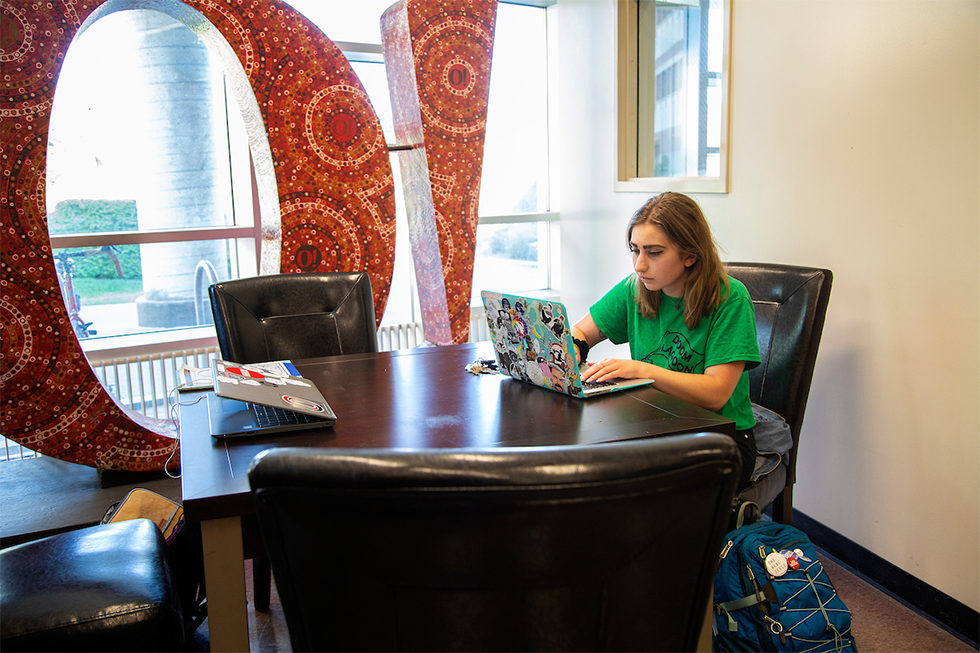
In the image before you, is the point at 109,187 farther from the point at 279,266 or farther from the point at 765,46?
the point at 765,46

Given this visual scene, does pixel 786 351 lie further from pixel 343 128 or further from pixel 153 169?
pixel 153 169

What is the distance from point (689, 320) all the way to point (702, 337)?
5 centimetres

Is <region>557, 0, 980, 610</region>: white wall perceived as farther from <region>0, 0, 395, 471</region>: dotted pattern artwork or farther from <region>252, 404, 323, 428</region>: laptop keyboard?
<region>252, 404, 323, 428</region>: laptop keyboard

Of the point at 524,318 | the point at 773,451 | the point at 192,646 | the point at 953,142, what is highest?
the point at 953,142

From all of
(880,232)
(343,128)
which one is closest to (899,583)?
(880,232)

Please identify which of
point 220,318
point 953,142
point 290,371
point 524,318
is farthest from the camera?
point 220,318

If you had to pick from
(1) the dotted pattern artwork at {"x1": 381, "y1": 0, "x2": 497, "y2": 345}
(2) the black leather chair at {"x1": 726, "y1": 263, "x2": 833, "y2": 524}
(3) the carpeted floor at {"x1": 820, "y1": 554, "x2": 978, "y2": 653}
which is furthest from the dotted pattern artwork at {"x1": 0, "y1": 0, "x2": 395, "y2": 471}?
(3) the carpeted floor at {"x1": 820, "y1": 554, "x2": 978, "y2": 653}

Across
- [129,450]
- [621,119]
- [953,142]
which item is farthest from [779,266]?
[129,450]

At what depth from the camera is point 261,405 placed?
157 cm

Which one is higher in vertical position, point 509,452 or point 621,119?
point 621,119

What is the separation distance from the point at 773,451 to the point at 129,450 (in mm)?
2202

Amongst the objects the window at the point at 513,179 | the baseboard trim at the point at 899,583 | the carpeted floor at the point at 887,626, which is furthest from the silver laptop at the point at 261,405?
the window at the point at 513,179

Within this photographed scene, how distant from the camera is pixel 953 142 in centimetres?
192

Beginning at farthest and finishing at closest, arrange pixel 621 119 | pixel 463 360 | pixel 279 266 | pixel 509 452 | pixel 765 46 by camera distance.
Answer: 1. pixel 621 119
2. pixel 279 266
3. pixel 765 46
4. pixel 463 360
5. pixel 509 452
